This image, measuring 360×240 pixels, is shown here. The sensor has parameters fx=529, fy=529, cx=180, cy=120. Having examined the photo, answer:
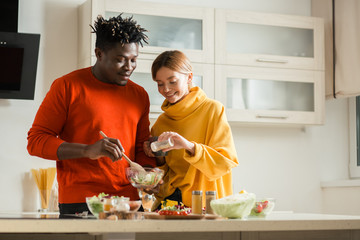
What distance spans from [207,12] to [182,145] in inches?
72.4

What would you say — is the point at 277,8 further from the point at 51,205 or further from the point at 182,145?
the point at 182,145

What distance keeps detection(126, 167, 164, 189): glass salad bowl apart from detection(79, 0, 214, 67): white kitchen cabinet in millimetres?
1623

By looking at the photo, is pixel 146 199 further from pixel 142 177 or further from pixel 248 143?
pixel 248 143

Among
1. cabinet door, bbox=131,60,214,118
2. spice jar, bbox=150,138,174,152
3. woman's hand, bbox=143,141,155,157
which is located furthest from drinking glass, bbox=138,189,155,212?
cabinet door, bbox=131,60,214,118

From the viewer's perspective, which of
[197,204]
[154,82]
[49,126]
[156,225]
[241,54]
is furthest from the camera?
[241,54]

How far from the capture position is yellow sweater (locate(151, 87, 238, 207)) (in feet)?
6.35

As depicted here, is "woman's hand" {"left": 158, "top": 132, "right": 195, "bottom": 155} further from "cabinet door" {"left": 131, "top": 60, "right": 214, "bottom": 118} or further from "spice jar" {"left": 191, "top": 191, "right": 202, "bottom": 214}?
"cabinet door" {"left": 131, "top": 60, "right": 214, "bottom": 118}

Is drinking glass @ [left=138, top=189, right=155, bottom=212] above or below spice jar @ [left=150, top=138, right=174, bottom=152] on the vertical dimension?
below

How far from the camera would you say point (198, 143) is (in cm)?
206

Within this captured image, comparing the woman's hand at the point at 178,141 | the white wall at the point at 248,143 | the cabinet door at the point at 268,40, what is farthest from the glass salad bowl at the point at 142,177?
the cabinet door at the point at 268,40

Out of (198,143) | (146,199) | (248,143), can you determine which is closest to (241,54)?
(248,143)

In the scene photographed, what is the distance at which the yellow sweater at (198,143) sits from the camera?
1937 millimetres

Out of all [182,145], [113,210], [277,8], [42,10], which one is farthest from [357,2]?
[113,210]

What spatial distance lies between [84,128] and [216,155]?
1.62ft
